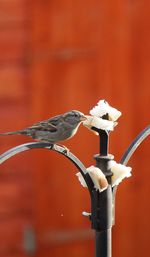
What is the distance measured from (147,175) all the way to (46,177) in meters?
0.58

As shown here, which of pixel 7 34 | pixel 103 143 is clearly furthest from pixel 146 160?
pixel 103 143

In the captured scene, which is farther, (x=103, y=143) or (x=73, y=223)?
(x=73, y=223)

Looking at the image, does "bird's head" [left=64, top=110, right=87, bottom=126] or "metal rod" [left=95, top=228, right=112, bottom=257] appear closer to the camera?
"metal rod" [left=95, top=228, right=112, bottom=257]

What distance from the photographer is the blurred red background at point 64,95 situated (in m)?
3.73

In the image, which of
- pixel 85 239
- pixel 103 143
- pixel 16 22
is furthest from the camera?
pixel 85 239

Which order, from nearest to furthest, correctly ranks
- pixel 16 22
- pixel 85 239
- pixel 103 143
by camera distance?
1. pixel 103 143
2. pixel 16 22
3. pixel 85 239

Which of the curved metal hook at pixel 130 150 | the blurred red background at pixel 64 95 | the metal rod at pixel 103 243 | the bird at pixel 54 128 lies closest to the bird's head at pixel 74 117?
the bird at pixel 54 128

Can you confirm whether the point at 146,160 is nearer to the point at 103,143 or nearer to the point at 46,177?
the point at 46,177

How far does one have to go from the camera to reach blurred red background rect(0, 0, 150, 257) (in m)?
3.73

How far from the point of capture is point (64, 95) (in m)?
3.80

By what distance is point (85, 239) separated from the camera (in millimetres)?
3955

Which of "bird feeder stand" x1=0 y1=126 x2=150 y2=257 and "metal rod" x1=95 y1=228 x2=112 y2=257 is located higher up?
"bird feeder stand" x1=0 y1=126 x2=150 y2=257

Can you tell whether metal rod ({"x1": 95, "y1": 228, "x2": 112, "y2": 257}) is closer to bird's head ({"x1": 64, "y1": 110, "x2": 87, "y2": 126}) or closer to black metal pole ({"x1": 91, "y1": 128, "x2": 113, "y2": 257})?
black metal pole ({"x1": 91, "y1": 128, "x2": 113, "y2": 257})

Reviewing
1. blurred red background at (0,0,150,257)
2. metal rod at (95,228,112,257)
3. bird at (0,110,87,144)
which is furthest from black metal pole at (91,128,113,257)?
blurred red background at (0,0,150,257)
